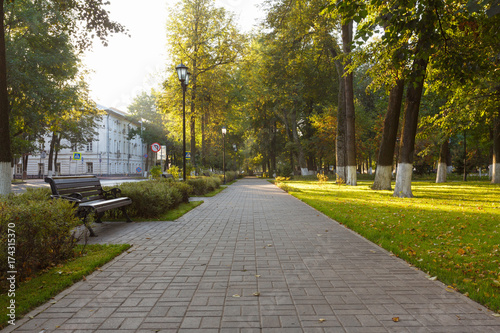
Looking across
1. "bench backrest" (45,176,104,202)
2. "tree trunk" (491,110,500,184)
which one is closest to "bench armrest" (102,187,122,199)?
"bench backrest" (45,176,104,202)

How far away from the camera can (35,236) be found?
171 inches

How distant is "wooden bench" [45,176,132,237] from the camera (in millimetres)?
6918

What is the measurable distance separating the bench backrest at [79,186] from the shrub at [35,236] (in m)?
1.93

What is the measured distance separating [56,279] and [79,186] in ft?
13.6

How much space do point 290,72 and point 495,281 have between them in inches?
978

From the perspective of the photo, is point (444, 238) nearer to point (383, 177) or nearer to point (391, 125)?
point (391, 125)

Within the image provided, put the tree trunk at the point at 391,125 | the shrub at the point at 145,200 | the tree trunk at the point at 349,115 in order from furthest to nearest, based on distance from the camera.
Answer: the tree trunk at the point at 349,115 < the tree trunk at the point at 391,125 < the shrub at the point at 145,200

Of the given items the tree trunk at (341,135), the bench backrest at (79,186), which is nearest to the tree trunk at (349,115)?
the tree trunk at (341,135)

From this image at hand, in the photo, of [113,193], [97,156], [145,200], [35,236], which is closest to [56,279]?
[35,236]

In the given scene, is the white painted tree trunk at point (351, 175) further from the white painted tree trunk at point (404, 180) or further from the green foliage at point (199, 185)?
the green foliage at point (199, 185)

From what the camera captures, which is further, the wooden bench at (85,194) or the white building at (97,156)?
the white building at (97,156)

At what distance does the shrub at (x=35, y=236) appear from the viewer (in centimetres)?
392

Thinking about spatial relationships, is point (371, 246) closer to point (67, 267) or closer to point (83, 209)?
point (67, 267)

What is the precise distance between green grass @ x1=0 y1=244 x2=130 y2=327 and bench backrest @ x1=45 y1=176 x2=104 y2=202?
70.3 inches
